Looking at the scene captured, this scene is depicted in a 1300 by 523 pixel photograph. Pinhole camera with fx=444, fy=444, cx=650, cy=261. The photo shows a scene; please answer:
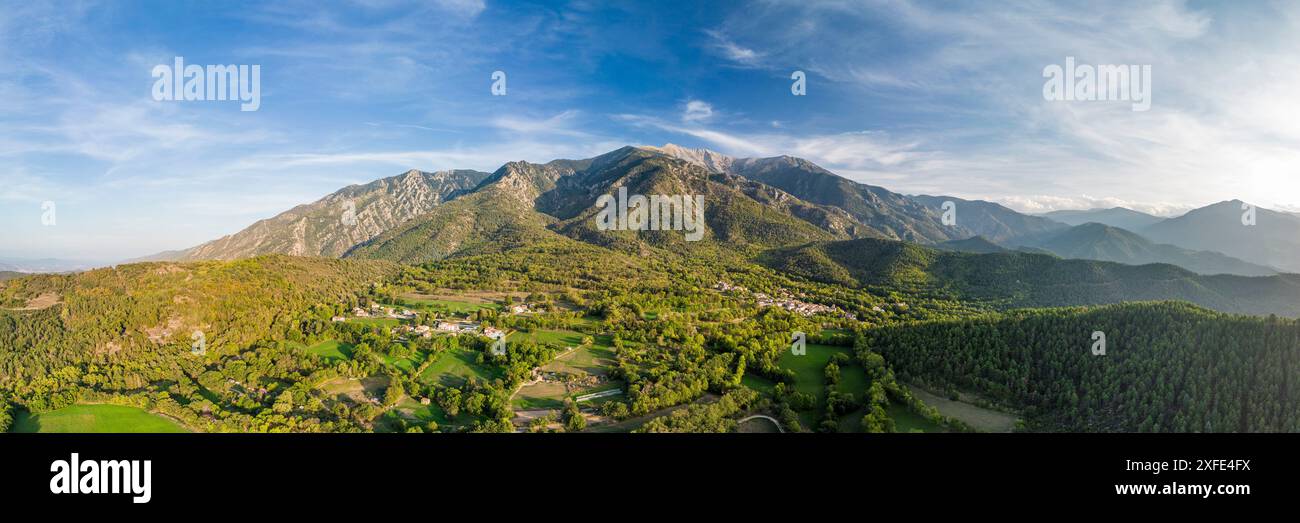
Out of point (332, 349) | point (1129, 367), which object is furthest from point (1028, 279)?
point (332, 349)

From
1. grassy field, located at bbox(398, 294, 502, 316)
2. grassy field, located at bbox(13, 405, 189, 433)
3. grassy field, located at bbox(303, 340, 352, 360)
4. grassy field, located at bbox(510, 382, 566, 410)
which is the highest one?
grassy field, located at bbox(398, 294, 502, 316)

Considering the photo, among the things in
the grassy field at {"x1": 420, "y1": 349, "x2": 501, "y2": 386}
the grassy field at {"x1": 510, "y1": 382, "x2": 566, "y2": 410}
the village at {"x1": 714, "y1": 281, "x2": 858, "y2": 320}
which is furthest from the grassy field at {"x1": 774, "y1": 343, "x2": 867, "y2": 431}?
the grassy field at {"x1": 420, "y1": 349, "x2": 501, "y2": 386}

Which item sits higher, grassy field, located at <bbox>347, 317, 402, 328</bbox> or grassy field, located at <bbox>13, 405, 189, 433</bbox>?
grassy field, located at <bbox>347, 317, 402, 328</bbox>

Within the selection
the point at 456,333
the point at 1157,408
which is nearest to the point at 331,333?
the point at 456,333

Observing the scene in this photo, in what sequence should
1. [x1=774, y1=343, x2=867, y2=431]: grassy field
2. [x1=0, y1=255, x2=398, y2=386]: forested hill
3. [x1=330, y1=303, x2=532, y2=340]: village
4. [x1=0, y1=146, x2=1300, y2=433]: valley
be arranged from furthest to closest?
1. [x1=330, y1=303, x2=532, y2=340]: village
2. [x1=0, y1=255, x2=398, y2=386]: forested hill
3. [x1=774, y1=343, x2=867, y2=431]: grassy field
4. [x1=0, y1=146, x2=1300, y2=433]: valley

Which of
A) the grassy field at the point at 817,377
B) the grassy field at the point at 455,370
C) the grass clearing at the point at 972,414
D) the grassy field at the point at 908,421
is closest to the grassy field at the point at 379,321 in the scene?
the grassy field at the point at 455,370

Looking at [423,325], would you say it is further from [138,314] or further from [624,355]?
[138,314]

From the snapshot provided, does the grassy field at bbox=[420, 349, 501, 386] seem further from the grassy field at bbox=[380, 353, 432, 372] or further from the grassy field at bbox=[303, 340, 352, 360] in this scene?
the grassy field at bbox=[303, 340, 352, 360]
